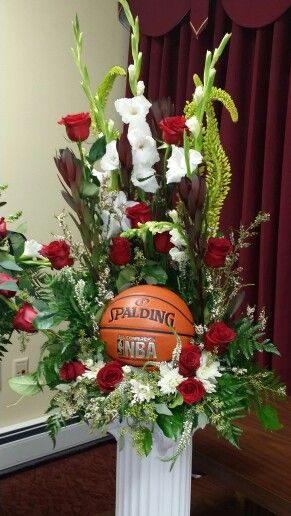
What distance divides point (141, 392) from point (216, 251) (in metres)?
0.25

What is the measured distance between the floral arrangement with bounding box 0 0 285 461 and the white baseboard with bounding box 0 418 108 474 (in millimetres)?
1378

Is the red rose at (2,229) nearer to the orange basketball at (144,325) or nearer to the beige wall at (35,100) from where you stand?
the orange basketball at (144,325)

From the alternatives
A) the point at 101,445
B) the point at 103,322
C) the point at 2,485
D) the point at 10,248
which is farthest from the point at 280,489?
the point at 101,445

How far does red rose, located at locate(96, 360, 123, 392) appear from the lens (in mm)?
840

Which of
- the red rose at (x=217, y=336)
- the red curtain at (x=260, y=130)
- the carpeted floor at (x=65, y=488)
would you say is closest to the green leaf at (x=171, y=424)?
the red rose at (x=217, y=336)

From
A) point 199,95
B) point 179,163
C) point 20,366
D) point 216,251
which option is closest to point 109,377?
point 216,251

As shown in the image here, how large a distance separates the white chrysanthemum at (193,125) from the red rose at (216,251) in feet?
0.61

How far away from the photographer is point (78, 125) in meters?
0.92

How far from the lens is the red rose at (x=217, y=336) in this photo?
0.87 meters

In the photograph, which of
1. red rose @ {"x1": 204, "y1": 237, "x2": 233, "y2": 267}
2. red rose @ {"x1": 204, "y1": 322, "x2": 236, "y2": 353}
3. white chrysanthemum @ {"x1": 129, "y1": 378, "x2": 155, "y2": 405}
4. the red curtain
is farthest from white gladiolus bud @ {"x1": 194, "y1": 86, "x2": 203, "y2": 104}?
the red curtain

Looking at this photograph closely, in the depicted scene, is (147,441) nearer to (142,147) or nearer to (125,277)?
(125,277)

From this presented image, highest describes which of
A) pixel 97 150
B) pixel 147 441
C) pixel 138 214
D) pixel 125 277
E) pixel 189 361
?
pixel 97 150

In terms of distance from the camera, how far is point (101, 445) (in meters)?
2.43

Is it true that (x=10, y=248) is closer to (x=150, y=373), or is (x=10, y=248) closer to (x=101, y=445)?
(x=150, y=373)
